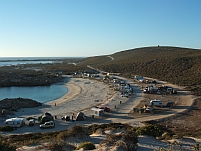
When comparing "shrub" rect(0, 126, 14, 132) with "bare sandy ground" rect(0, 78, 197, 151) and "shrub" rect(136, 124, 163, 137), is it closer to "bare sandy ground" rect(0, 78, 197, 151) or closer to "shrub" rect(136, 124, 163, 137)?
"bare sandy ground" rect(0, 78, 197, 151)

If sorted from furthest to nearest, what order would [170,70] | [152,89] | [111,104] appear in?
[170,70]
[152,89]
[111,104]

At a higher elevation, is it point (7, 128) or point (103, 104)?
point (103, 104)

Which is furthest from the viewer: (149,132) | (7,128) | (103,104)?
(103,104)

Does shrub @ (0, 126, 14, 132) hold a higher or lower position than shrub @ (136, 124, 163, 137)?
lower

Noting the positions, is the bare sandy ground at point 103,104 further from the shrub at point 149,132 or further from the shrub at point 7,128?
the shrub at point 149,132

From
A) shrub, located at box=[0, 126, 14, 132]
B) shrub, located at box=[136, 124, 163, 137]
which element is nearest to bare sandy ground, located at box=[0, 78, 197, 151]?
shrub, located at box=[0, 126, 14, 132]

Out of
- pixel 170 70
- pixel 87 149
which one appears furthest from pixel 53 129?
pixel 170 70

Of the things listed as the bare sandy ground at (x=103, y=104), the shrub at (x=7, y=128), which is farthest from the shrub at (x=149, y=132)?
the shrub at (x=7, y=128)

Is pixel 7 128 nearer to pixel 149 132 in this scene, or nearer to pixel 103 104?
pixel 149 132

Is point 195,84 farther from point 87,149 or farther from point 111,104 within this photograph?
point 87,149

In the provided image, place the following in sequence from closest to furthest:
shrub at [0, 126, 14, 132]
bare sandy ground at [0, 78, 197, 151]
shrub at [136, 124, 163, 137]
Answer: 1. bare sandy ground at [0, 78, 197, 151]
2. shrub at [136, 124, 163, 137]
3. shrub at [0, 126, 14, 132]

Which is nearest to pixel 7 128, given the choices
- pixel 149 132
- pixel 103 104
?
pixel 149 132
